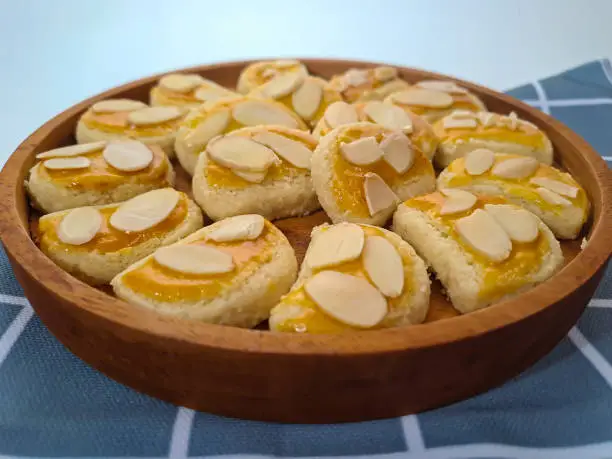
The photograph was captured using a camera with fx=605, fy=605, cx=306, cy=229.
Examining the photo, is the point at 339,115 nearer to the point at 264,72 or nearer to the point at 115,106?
the point at 264,72

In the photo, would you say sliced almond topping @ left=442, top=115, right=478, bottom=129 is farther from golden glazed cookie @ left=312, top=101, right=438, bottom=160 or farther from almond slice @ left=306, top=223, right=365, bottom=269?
almond slice @ left=306, top=223, right=365, bottom=269

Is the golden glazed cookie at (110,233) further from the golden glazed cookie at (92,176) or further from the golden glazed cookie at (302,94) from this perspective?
the golden glazed cookie at (302,94)

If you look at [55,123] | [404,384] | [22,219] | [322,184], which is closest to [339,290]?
[404,384]

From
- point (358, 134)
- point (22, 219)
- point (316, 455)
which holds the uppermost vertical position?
point (358, 134)

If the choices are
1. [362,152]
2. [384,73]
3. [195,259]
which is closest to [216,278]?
[195,259]

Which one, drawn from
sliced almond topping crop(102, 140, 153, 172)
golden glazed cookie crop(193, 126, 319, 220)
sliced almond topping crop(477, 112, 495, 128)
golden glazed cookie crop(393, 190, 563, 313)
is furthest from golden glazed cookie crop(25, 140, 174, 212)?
sliced almond topping crop(477, 112, 495, 128)

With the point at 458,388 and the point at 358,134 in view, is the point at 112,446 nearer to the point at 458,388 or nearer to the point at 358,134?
the point at 458,388

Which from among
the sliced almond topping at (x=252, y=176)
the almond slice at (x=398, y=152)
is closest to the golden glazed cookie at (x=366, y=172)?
the almond slice at (x=398, y=152)
